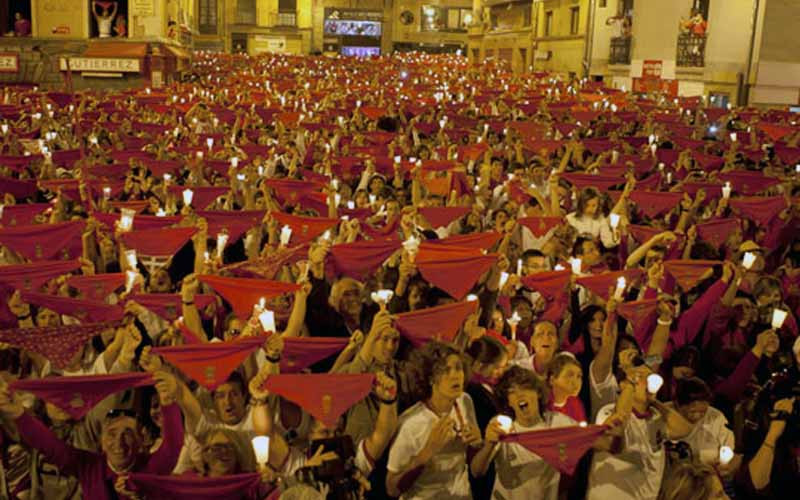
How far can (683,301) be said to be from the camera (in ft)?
23.5

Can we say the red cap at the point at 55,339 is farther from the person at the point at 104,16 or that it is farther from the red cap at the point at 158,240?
the person at the point at 104,16

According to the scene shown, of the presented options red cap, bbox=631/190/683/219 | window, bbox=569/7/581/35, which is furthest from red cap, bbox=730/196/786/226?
window, bbox=569/7/581/35

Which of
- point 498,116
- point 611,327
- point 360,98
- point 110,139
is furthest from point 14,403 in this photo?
point 360,98

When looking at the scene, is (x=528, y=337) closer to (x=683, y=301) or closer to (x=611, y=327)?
(x=611, y=327)

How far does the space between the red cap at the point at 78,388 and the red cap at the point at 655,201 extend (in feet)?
Result: 22.0

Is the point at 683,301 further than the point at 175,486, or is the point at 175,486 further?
the point at 683,301

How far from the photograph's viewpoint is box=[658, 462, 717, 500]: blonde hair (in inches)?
155

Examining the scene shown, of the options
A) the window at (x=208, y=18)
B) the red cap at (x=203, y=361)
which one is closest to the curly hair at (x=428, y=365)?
the red cap at (x=203, y=361)

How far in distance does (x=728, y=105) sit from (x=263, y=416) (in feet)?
81.6

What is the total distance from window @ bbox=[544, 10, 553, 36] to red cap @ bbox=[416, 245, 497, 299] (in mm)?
43080

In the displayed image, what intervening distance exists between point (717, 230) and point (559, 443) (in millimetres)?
5065

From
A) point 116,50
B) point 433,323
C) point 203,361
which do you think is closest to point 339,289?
point 433,323

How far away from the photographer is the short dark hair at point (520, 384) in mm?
4402

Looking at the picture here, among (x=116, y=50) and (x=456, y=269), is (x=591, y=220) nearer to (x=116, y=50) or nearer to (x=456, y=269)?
(x=456, y=269)
